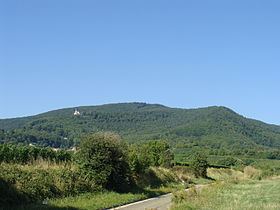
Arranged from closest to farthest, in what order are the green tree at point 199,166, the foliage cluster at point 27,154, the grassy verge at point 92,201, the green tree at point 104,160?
the grassy verge at point 92,201
the green tree at point 104,160
the foliage cluster at point 27,154
the green tree at point 199,166

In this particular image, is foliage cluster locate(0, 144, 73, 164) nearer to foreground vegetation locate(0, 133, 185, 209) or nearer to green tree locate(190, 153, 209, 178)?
foreground vegetation locate(0, 133, 185, 209)

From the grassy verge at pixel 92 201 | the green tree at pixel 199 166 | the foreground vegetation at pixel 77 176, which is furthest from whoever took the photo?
the green tree at pixel 199 166

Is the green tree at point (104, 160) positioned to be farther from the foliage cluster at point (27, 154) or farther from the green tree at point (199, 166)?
the green tree at point (199, 166)

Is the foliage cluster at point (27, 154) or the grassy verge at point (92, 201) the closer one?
the grassy verge at point (92, 201)

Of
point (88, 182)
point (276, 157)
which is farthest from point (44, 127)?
→ point (88, 182)

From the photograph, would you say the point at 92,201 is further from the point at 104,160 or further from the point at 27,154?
the point at 27,154

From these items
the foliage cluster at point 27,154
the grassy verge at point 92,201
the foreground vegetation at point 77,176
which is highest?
the foliage cluster at point 27,154

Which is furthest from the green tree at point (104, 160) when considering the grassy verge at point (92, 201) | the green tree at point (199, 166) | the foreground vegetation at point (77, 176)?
the green tree at point (199, 166)

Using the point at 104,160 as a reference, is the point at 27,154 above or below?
above

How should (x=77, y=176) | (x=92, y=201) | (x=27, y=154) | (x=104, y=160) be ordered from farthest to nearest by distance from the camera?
1. (x=27, y=154)
2. (x=104, y=160)
3. (x=77, y=176)
4. (x=92, y=201)

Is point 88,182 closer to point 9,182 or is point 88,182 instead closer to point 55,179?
point 55,179

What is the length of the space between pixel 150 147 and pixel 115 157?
3602 cm

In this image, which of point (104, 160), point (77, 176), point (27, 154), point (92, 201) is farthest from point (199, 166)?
point (92, 201)

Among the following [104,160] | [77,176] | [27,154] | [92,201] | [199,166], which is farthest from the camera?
[199,166]
